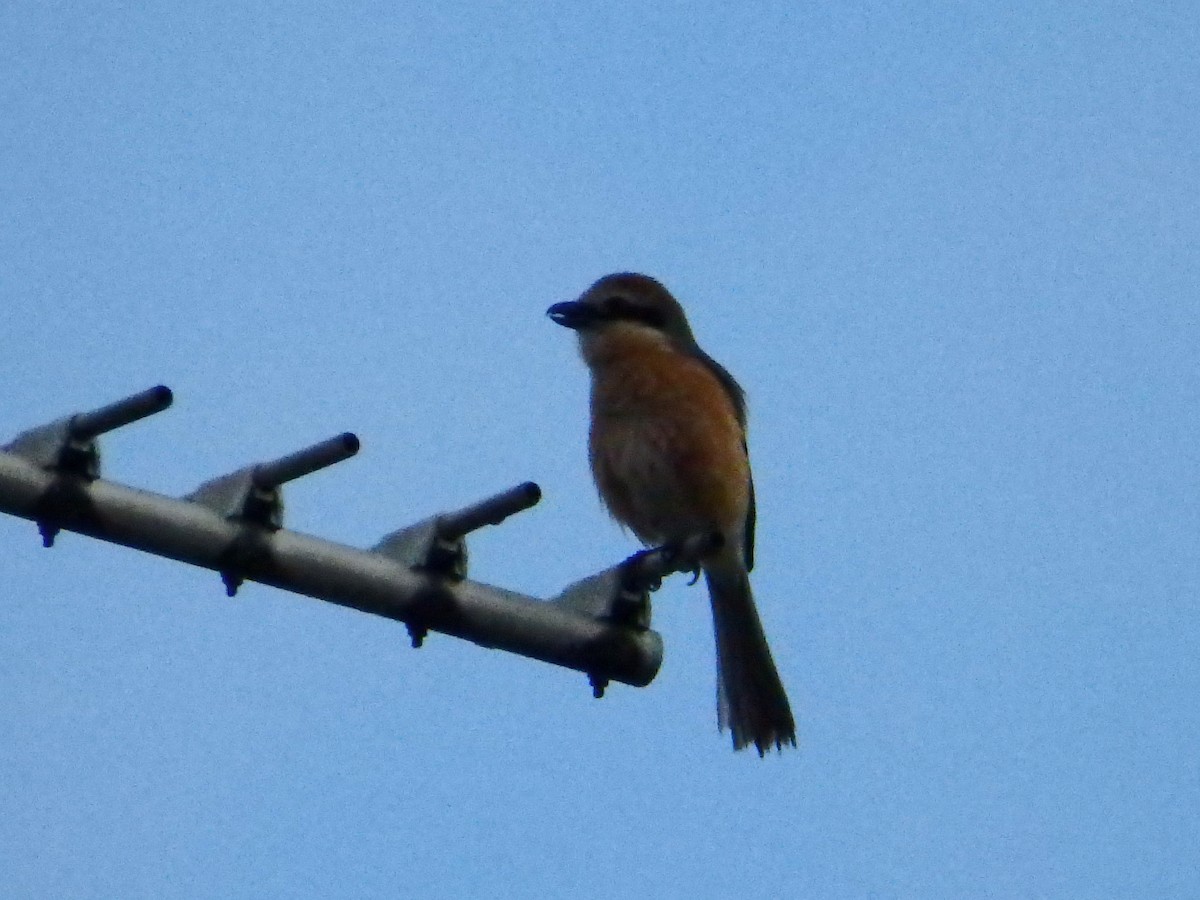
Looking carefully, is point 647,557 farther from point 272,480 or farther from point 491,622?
point 272,480

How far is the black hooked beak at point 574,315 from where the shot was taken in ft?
27.2

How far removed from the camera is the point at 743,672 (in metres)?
7.88

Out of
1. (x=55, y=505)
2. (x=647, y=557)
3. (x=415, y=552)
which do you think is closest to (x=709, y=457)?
(x=647, y=557)

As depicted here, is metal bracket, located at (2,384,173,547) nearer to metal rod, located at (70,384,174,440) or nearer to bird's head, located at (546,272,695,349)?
metal rod, located at (70,384,174,440)

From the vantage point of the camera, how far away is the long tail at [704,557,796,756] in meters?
7.45

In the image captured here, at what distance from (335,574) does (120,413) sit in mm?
568

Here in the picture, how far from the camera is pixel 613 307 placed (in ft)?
27.6

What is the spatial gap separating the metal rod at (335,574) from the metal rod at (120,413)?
0.10 metres

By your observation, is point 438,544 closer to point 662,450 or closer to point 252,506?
point 252,506

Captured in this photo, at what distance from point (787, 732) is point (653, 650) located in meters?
3.04

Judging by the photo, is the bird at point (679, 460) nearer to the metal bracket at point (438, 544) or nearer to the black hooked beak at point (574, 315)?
the black hooked beak at point (574, 315)

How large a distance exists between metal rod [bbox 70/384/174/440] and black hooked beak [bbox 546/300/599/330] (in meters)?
4.47

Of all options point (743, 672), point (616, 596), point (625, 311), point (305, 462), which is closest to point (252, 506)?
point (305, 462)

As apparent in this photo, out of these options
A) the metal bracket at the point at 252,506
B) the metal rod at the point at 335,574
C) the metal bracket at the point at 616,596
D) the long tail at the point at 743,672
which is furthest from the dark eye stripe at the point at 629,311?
the metal bracket at the point at 252,506
